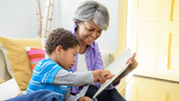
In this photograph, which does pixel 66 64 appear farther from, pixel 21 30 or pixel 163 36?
pixel 163 36

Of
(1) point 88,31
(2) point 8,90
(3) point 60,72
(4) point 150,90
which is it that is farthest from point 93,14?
(4) point 150,90

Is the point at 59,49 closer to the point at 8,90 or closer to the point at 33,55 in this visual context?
the point at 8,90

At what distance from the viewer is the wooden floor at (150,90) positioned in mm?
2297

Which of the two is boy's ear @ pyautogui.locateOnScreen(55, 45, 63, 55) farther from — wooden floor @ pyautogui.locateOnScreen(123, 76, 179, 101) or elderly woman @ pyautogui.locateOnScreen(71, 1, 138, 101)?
wooden floor @ pyautogui.locateOnScreen(123, 76, 179, 101)

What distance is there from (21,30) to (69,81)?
223 centimetres

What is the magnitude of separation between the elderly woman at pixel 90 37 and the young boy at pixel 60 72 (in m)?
0.28

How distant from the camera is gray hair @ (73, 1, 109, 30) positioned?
115cm

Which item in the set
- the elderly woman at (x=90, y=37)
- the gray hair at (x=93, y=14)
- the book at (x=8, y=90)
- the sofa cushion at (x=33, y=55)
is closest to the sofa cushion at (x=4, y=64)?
the sofa cushion at (x=33, y=55)

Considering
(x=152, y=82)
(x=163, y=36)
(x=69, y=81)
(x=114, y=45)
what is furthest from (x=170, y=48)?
(x=69, y=81)

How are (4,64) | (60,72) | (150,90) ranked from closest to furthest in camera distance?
(60,72)
(4,64)
(150,90)

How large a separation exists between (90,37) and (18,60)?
633 mm

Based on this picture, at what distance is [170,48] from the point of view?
9.90 feet

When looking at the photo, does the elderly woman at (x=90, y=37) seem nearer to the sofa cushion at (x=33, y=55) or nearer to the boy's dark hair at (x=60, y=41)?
the boy's dark hair at (x=60, y=41)

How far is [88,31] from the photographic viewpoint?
47.0 inches
